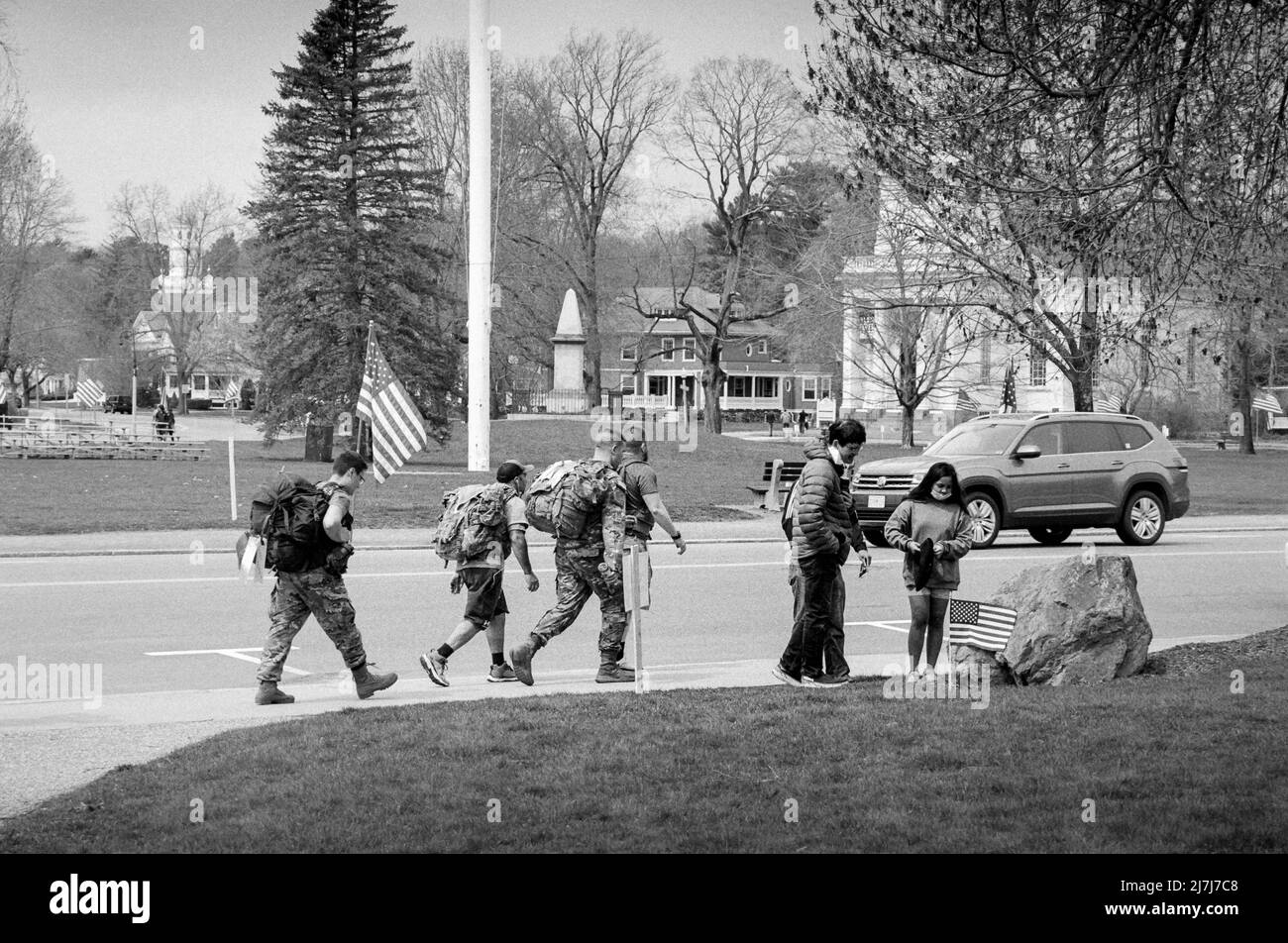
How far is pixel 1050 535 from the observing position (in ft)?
73.3

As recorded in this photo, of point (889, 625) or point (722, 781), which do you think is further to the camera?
point (889, 625)

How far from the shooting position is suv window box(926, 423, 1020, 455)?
69.3ft

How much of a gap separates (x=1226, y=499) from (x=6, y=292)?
4292cm

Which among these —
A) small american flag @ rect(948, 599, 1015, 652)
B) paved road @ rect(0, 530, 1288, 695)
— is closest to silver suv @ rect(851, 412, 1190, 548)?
paved road @ rect(0, 530, 1288, 695)

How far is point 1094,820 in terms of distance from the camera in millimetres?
6352

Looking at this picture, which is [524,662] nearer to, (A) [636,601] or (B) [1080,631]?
(A) [636,601]

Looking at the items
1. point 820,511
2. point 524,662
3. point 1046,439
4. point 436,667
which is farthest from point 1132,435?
point 436,667

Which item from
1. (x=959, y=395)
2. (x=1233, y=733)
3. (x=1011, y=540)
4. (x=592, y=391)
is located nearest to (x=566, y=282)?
(x=592, y=391)

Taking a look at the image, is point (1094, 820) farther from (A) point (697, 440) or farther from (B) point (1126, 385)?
(B) point (1126, 385)

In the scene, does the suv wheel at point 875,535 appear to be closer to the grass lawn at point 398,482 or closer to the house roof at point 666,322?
the grass lawn at point 398,482

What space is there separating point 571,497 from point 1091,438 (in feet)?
43.3

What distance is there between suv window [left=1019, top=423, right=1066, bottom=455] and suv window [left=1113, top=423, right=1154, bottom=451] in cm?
111

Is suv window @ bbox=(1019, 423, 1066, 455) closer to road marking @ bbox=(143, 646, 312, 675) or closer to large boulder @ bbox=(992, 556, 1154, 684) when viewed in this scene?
large boulder @ bbox=(992, 556, 1154, 684)

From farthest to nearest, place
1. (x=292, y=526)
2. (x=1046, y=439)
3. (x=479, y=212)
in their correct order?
(x=479, y=212), (x=1046, y=439), (x=292, y=526)
